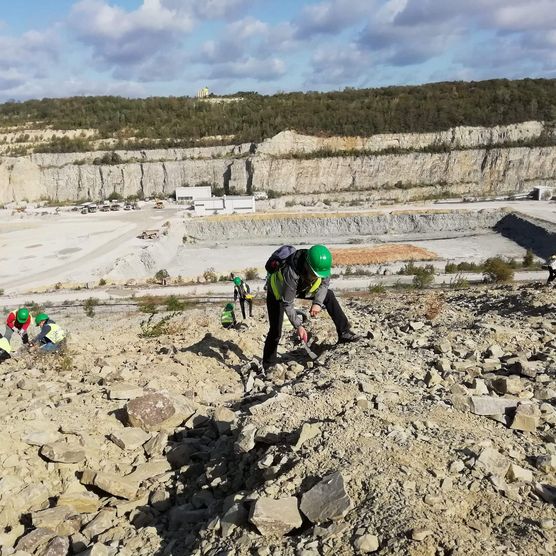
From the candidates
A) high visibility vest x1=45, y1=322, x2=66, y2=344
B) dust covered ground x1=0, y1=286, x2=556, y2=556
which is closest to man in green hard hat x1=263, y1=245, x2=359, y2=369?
dust covered ground x1=0, y1=286, x2=556, y2=556

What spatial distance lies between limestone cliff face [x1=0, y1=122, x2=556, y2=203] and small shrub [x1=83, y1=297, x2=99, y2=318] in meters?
35.0

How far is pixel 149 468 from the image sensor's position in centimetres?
470

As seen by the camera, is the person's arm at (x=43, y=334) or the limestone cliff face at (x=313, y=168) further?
the limestone cliff face at (x=313, y=168)

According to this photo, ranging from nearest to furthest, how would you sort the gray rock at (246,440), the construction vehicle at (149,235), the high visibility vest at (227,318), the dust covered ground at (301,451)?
the dust covered ground at (301,451) < the gray rock at (246,440) < the high visibility vest at (227,318) < the construction vehicle at (149,235)

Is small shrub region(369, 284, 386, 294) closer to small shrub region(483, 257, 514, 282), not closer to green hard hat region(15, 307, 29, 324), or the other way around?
small shrub region(483, 257, 514, 282)

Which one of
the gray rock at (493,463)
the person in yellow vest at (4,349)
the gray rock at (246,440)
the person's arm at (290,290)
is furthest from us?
the person in yellow vest at (4,349)

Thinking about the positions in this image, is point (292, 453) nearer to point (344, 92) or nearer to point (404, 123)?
point (404, 123)

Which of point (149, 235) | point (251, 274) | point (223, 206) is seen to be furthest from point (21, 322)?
point (223, 206)

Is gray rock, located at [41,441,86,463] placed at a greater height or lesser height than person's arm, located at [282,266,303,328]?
lesser

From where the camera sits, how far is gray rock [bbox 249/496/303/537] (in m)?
3.01

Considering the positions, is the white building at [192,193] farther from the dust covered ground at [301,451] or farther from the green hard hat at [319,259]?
the green hard hat at [319,259]

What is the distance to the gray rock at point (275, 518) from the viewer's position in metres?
3.01

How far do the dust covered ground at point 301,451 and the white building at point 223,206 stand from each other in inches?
1331

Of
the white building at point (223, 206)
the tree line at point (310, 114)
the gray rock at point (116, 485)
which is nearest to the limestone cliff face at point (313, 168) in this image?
the tree line at point (310, 114)
